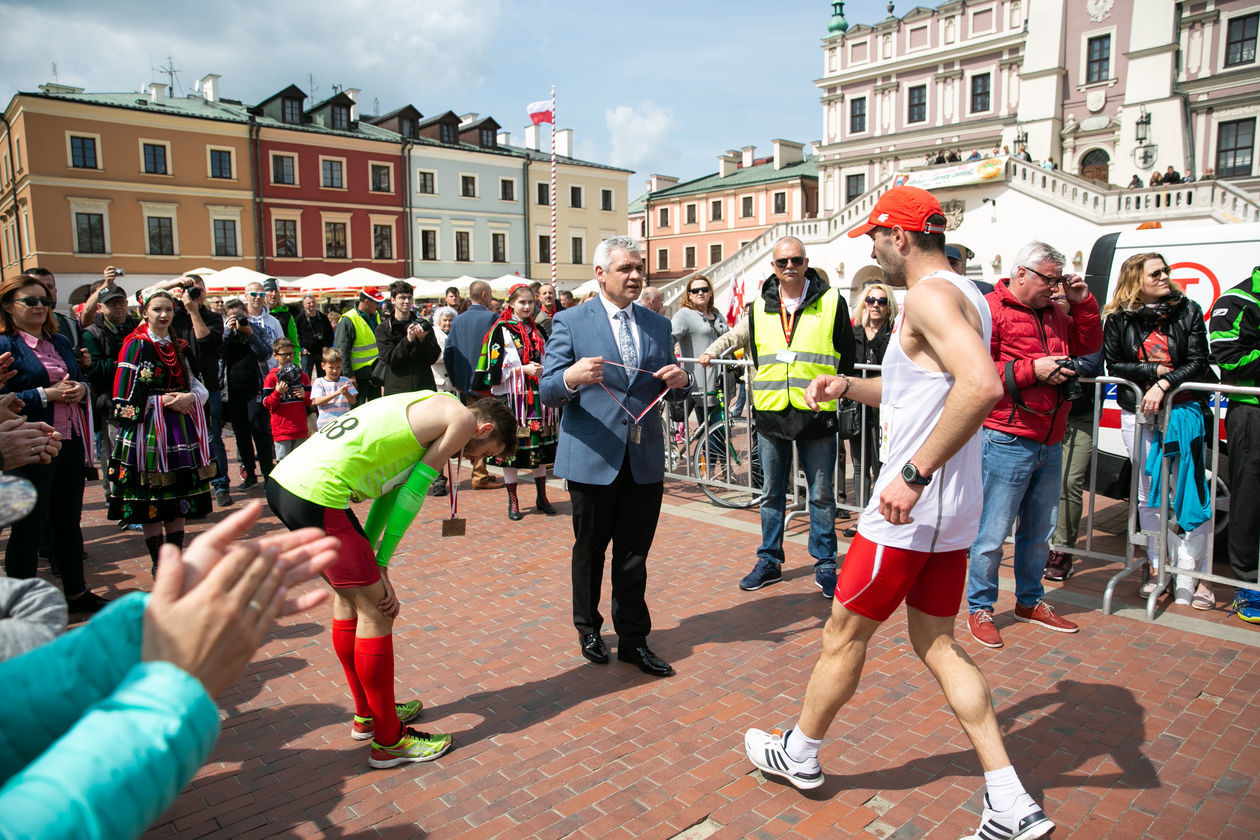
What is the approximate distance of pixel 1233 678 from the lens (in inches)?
164

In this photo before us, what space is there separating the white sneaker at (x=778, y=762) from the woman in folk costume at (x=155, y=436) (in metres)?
4.77

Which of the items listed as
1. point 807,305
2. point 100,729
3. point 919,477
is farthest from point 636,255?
point 100,729

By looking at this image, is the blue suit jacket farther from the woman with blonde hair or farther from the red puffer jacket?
the woman with blonde hair

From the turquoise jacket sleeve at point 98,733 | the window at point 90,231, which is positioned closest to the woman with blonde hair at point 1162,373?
the turquoise jacket sleeve at point 98,733

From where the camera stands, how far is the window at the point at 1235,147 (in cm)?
3375

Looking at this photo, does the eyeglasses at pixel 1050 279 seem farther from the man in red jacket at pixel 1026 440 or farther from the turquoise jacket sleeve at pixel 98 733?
the turquoise jacket sleeve at pixel 98 733

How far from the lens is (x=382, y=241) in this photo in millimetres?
44875

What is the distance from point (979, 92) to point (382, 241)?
3332 centimetres

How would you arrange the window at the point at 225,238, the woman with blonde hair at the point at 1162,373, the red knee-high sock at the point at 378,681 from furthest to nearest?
the window at the point at 225,238 < the woman with blonde hair at the point at 1162,373 < the red knee-high sock at the point at 378,681

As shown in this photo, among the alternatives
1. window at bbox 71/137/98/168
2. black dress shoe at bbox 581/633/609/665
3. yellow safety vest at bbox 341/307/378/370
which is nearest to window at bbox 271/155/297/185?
window at bbox 71/137/98/168

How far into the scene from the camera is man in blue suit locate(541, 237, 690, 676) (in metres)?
4.40

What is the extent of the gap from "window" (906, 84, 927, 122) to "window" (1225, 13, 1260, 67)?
1403 cm

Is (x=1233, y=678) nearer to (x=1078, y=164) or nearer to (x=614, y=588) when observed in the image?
(x=614, y=588)

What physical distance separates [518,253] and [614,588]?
47294 mm
